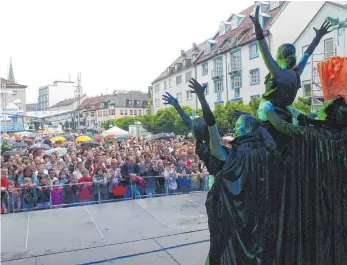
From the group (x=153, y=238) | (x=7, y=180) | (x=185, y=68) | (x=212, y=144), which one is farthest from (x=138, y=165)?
(x=185, y=68)

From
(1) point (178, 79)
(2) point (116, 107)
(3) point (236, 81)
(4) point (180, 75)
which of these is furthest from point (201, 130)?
(2) point (116, 107)

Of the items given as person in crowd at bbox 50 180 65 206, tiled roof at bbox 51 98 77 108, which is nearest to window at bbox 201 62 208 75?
person in crowd at bbox 50 180 65 206

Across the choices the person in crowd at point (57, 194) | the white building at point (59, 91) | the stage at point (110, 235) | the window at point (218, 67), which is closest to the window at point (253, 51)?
the window at point (218, 67)

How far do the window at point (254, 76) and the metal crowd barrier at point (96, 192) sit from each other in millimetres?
25165

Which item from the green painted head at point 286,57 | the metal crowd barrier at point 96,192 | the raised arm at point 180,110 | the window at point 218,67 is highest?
the window at point 218,67

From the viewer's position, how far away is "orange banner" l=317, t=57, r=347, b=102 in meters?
3.06

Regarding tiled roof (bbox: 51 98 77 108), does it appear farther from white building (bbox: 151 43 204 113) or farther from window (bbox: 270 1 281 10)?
window (bbox: 270 1 281 10)

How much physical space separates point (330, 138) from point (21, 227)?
19.8ft

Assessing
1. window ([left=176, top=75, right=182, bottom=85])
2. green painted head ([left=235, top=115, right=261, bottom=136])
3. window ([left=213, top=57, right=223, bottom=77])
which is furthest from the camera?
window ([left=176, top=75, right=182, bottom=85])

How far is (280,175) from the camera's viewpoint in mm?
3037

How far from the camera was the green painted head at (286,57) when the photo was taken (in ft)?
10.3

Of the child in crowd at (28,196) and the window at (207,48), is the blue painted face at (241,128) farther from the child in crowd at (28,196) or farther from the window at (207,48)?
the window at (207,48)

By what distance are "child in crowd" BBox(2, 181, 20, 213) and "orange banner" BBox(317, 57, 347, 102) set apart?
24.7 ft

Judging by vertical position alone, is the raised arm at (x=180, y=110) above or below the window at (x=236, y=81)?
below
